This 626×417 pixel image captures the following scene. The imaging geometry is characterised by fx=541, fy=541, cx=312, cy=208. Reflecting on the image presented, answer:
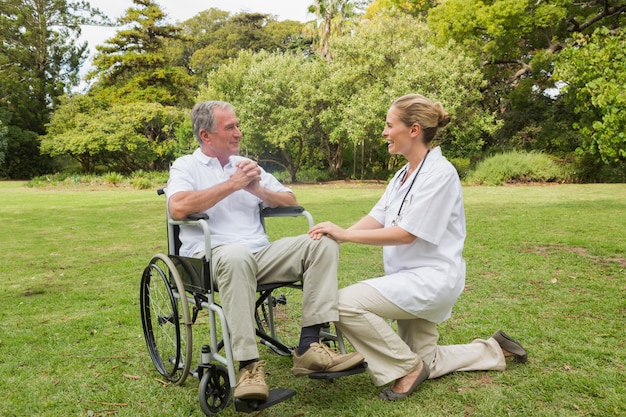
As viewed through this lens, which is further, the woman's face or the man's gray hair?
the man's gray hair

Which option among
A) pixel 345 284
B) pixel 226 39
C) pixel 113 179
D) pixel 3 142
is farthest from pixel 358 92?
pixel 226 39

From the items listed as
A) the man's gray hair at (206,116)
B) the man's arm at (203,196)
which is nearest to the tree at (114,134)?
the man's gray hair at (206,116)

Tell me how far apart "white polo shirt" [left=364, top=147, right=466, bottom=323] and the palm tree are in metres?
22.0

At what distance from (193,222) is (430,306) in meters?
1.18

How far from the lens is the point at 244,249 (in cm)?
246

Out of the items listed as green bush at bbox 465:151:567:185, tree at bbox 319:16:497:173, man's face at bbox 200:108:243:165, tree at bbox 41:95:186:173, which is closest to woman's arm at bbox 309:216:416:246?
man's face at bbox 200:108:243:165

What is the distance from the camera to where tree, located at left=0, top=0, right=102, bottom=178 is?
28500mm

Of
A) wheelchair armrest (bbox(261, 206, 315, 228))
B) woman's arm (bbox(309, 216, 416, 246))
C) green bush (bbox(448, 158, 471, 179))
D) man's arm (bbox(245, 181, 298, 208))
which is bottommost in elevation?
green bush (bbox(448, 158, 471, 179))

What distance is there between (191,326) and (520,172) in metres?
15.8

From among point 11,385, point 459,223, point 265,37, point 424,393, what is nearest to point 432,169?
point 459,223

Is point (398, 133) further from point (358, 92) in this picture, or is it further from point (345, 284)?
point (358, 92)

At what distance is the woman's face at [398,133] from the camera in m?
2.62

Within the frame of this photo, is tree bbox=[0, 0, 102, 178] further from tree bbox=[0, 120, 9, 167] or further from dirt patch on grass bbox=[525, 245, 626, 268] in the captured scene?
dirt patch on grass bbox=[525, 245, 626, 268]

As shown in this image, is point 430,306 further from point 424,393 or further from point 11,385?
point 11,385
